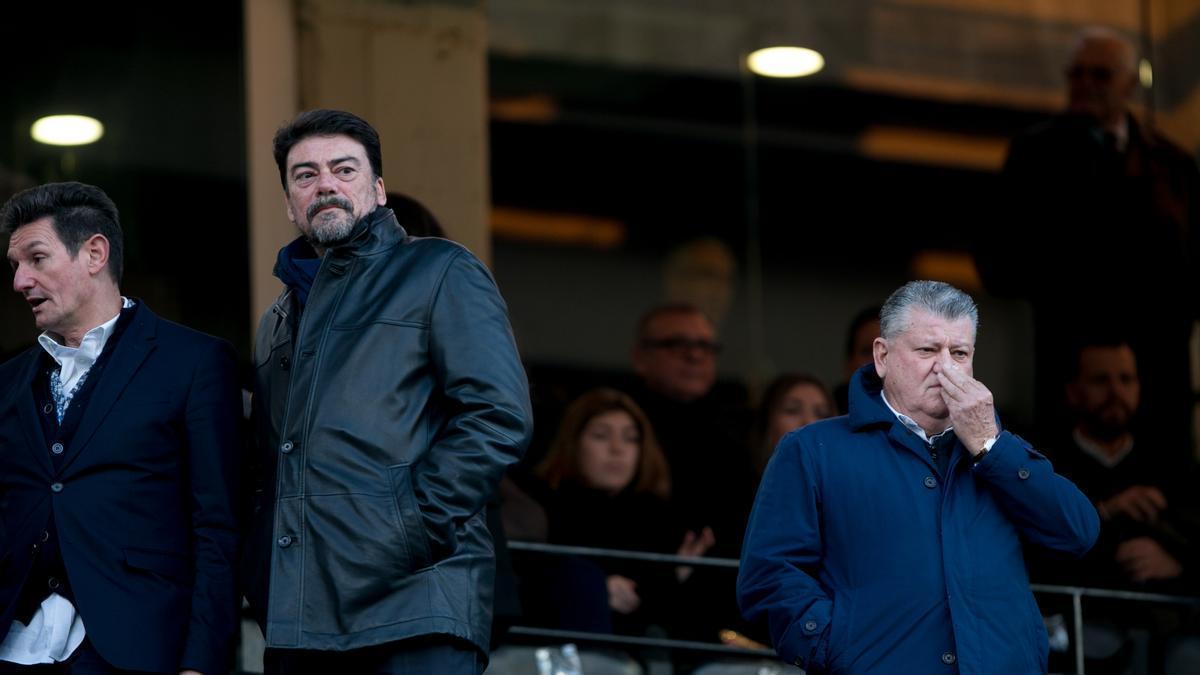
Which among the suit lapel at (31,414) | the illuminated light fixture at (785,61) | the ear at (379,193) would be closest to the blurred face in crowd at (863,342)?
the illuminated light fixture at (785,61)

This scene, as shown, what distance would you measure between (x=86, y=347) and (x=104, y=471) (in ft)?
1.13

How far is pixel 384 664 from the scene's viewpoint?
177 inches

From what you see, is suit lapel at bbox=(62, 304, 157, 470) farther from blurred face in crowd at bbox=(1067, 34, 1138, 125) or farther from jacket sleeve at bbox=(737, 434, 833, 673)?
blurred face in crowd at bbox=(1067, 34, 1138, 125)

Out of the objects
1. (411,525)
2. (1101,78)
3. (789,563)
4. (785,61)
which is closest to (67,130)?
(785,61)

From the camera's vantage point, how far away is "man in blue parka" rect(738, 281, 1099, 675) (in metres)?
4.69

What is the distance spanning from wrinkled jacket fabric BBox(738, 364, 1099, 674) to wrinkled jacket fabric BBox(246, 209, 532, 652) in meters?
0.71

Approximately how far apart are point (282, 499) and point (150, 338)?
0.70 m

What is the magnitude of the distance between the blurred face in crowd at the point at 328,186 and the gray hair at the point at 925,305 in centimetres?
129

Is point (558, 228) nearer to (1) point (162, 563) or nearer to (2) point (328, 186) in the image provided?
(2) point (328, 186)

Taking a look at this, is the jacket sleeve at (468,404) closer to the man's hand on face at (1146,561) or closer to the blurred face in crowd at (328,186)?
the blurred face in crowd at (328,186)

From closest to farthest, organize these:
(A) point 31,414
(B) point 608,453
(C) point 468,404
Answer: (C) point 468,404 < (A) point 31,414 < (B) point 608,453

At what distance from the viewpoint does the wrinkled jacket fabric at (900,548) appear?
15.4 ft

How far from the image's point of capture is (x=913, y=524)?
188 inches

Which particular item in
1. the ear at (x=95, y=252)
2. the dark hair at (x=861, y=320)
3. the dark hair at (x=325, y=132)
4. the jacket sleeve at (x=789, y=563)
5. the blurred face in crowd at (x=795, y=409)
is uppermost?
the dark hair at (x=325, y=132)
